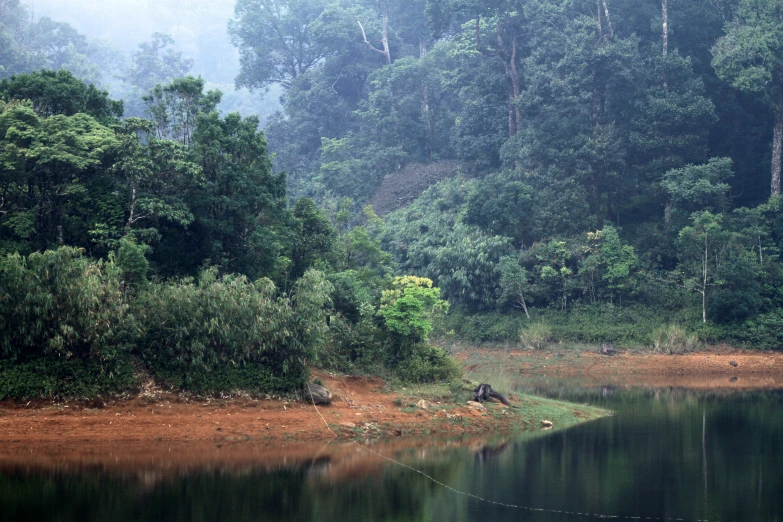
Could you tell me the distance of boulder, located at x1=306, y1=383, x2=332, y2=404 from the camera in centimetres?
2509

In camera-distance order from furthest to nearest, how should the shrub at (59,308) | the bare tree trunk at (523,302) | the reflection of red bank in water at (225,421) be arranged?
1. the bare tree trunk at (523,302)
2. the shrub at (59,308)
3. the reflection of red bank in water at (225,421)

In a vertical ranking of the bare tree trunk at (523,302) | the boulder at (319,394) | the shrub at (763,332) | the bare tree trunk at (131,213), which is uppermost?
the bare tree trunk at (131,213)

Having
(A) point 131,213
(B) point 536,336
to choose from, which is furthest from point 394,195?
(A) point 131,213

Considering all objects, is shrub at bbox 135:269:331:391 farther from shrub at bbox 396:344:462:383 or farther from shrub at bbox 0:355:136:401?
shrub at bbox 396:344:462:383

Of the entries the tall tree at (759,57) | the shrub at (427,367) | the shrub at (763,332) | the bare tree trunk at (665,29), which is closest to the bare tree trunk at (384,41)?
the bare tree trunk at (665,29)

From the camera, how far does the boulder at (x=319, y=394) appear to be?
25.1 m

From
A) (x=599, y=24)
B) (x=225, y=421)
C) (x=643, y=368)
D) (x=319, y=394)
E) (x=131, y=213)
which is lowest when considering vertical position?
(x=225, y=421)

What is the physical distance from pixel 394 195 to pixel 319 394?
34.7 m

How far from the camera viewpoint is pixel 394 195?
192ft

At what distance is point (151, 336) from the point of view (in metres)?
24.4

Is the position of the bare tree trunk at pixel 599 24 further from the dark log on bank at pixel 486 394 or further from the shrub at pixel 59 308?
the shrub at pixel 59 308

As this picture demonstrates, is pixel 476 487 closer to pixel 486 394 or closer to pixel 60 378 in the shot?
pixel 486 394

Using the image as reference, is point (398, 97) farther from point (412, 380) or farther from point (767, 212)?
point (412, 380)

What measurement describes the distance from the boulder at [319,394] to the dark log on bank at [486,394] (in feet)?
16.7
